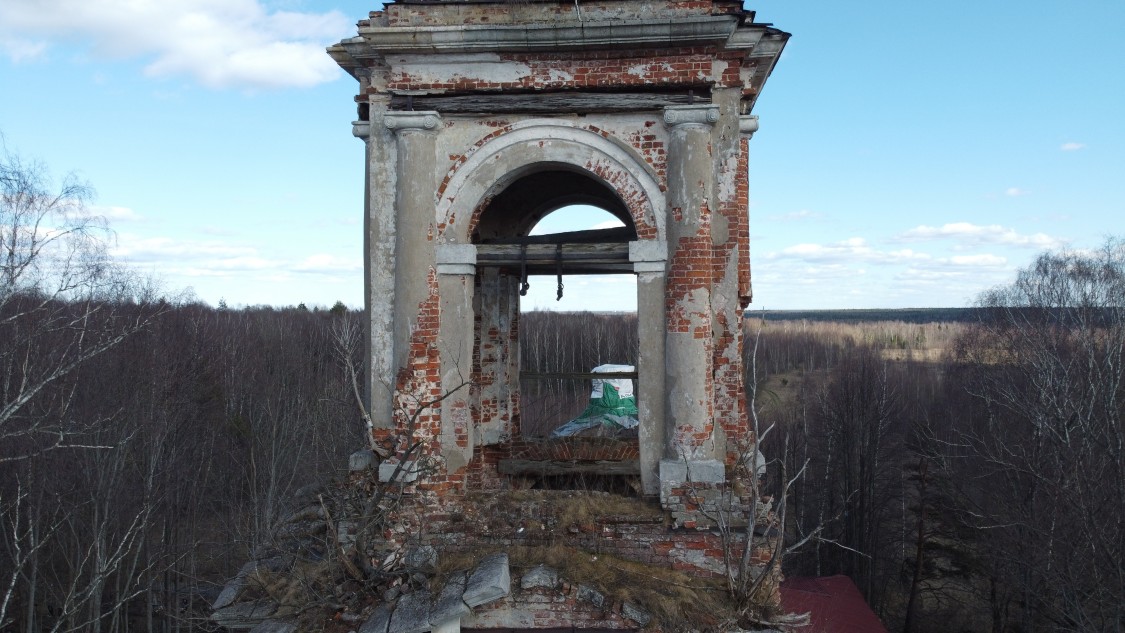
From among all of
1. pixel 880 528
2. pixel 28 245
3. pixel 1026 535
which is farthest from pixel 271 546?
pixel 880 528

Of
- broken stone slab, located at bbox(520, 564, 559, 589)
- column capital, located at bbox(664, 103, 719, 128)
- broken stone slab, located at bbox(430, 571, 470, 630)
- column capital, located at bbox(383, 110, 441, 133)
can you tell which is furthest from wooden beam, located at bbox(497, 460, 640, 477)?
column capital, located at bbox(383, 110, 441, 133)

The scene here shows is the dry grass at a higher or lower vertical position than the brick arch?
lower

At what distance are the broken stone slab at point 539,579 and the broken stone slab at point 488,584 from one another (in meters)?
0.12

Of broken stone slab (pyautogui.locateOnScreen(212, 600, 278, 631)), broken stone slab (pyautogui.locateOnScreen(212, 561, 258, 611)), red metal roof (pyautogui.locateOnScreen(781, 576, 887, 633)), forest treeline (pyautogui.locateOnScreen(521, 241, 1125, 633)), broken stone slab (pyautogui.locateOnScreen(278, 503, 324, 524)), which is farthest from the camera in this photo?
forest treeline (pyautogui.locateOnScreen(521, 241, 1125, 633))

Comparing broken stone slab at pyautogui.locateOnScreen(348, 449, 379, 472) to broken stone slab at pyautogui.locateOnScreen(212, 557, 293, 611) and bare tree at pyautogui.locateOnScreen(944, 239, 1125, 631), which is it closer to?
broken stone slab at pyautogui.locateOnScreen(212, 557, 293, 611)

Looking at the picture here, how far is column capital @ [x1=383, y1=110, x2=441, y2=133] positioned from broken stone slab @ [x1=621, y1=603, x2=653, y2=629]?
14.4 ft

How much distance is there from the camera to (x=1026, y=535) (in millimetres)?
14383

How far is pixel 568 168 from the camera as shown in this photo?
6.86 m

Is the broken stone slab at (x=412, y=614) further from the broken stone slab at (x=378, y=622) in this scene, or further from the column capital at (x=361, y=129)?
the column capital at (x=361, y=129)

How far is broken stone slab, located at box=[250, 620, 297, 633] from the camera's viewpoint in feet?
18.2

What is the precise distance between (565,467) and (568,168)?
3.09 metres

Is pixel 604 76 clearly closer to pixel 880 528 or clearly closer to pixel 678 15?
pixel 678 15

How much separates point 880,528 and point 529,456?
16.4 m

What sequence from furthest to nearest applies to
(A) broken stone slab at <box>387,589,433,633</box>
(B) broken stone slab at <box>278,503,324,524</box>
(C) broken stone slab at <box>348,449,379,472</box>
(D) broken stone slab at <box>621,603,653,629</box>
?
1. (B) broken stone slab at <box>278,503,324,524</box>
2. (C) broken stone slab at <box>348,449,379,472</box>
3. (D) broken stone slab at <box>621,603,653,629</box>
4. (A) broken stone slab at <box>387,589,433,633</box>
